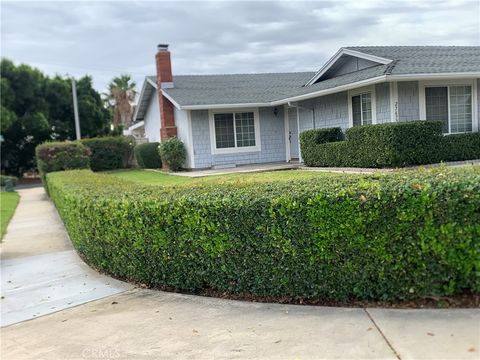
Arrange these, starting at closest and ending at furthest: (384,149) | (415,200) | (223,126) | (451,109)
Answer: (415,200), (384,149), (451,109), (223,126)

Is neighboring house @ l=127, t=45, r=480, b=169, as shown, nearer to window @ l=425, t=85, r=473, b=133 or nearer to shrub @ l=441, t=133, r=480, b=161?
window @ l=425, t=85, r=473, b=133

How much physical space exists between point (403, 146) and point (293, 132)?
27.0 feet

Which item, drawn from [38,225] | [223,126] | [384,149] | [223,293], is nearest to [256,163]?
[223,126]

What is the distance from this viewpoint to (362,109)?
596 inches

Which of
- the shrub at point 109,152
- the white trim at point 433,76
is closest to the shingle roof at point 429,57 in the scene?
the white trim at point 433,76

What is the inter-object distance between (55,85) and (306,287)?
37580 millimetres

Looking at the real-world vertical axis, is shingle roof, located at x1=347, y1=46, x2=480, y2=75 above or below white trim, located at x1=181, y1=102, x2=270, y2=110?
above

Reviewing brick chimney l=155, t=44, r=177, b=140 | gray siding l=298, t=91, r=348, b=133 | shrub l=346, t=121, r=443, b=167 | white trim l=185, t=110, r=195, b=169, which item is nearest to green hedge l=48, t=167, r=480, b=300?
shrub l=346, t=121, r=443, b=167

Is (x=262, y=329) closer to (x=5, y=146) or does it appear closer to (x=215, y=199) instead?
(x=215, y=199)

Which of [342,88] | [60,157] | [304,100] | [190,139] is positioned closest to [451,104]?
[342,88]

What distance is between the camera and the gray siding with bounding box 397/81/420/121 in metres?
13.6

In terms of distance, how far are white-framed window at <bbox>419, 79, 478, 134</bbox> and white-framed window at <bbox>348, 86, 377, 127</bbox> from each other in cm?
147

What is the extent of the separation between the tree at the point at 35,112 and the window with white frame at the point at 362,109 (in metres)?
26.2

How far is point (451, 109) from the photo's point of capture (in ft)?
46.3
